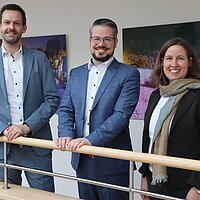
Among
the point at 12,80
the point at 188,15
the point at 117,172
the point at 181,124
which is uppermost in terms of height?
the point at 188,15

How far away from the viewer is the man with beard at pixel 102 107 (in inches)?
95.3

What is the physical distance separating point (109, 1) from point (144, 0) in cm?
43

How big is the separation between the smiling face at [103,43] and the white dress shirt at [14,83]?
1.73ft

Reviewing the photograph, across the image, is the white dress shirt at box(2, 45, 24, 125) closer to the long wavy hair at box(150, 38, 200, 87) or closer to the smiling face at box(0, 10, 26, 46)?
the smiling face at box(0, 10, 26, 46)

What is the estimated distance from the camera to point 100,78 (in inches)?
100

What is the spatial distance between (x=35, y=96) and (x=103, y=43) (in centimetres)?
60

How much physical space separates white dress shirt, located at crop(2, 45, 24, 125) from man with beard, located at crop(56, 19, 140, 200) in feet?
0.92

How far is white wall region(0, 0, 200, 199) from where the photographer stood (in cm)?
396

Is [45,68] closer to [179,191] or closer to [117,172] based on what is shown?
[117,172]

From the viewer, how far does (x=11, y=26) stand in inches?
100

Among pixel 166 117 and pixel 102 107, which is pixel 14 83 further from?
pixel 166 117

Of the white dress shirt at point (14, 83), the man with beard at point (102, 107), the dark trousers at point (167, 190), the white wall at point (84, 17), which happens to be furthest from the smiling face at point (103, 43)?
the white wall at point (84, 17)

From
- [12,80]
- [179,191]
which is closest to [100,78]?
[12,80]

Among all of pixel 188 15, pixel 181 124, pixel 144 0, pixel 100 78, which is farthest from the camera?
pixel 144 0
